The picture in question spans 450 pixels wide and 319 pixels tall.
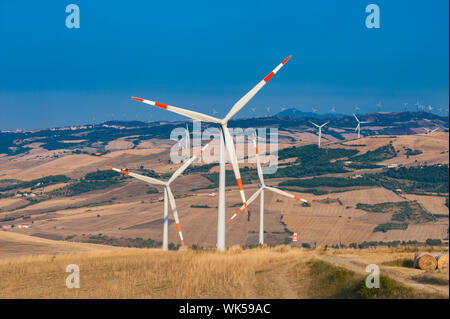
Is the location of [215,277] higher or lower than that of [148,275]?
higher

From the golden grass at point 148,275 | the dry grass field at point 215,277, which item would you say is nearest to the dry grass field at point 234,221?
the golden grass at point 148,275

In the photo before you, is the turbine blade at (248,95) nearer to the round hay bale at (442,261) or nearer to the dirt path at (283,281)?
the dirt path at (283,281)

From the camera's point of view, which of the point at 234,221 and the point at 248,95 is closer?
the point at 248,95

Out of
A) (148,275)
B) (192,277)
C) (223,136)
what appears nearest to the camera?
(192,277)

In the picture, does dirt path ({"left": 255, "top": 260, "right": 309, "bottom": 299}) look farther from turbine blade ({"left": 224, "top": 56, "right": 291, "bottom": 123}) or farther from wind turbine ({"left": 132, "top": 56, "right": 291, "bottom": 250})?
turbine blade ({"left": 224, "top": 56, "right": 291, "bottom": 123})

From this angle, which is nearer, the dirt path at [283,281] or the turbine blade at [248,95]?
the dirt path at [283,281]

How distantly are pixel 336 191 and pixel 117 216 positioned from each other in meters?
70.1

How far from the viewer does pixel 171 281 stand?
31.8 meters

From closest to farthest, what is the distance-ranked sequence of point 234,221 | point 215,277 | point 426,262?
point 215,277, point 426,262, point 234,221

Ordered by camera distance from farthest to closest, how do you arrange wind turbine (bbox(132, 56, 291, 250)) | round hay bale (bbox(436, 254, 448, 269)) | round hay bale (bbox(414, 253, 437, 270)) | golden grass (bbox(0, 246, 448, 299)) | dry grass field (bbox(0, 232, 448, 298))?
wind turbine (bbox(132, 56, 291, 250)), round hay bale (bbox(414, 253, 437, 270)), round hay bale (bbox(436, 254, 448, 269)), golden grass (bbox(0, 246, 448, 299)), dry grass field (bbox(0, 232, 448, 298))

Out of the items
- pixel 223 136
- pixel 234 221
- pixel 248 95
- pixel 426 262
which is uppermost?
pixel 248 95

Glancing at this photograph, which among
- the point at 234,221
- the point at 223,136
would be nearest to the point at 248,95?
the point at 223,136

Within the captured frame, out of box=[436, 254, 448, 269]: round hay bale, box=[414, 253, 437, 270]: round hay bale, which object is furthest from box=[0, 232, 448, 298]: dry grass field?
box=[436, 254, 448, 269]: round hay bale

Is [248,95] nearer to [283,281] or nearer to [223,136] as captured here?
[223,136]
